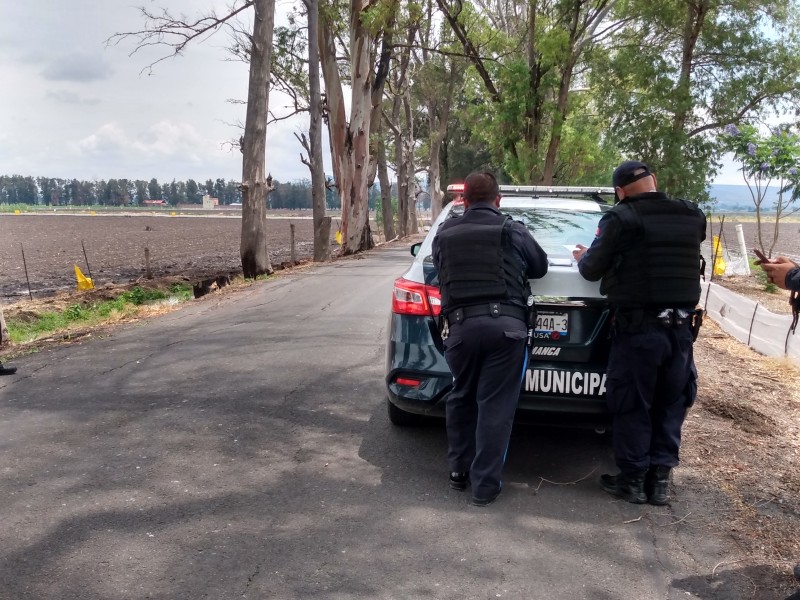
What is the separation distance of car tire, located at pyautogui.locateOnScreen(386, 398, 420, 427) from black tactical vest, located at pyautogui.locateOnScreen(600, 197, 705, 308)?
1.84 meters

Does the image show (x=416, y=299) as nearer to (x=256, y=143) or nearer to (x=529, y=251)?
(x=529, y=251)

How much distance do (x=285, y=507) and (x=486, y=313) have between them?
4.96 feet

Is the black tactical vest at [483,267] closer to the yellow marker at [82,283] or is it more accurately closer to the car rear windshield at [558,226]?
the car rear windshield at [558,226]

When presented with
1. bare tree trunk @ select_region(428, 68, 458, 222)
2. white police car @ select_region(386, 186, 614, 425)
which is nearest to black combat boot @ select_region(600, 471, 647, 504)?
white police car @ select_region(386, 186, 614, 425)


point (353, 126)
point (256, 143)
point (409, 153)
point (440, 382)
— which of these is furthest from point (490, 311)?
point (409, 153)

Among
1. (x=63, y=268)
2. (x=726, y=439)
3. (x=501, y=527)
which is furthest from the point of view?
(x=63, y=268)

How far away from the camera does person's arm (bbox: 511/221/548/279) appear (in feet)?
13.0

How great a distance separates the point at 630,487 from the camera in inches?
162

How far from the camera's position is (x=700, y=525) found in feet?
12.5

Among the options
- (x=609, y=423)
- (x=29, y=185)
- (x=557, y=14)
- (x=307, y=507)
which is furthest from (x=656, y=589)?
(x=29, y=185)

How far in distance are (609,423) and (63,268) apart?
2674 cm

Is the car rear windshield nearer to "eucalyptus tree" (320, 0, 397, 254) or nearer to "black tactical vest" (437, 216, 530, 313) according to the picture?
"black tactical vest" (437, 216, 530, 313)

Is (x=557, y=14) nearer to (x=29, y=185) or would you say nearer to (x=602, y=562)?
(x=602, y=562)

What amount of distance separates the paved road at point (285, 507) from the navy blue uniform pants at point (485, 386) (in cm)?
26
